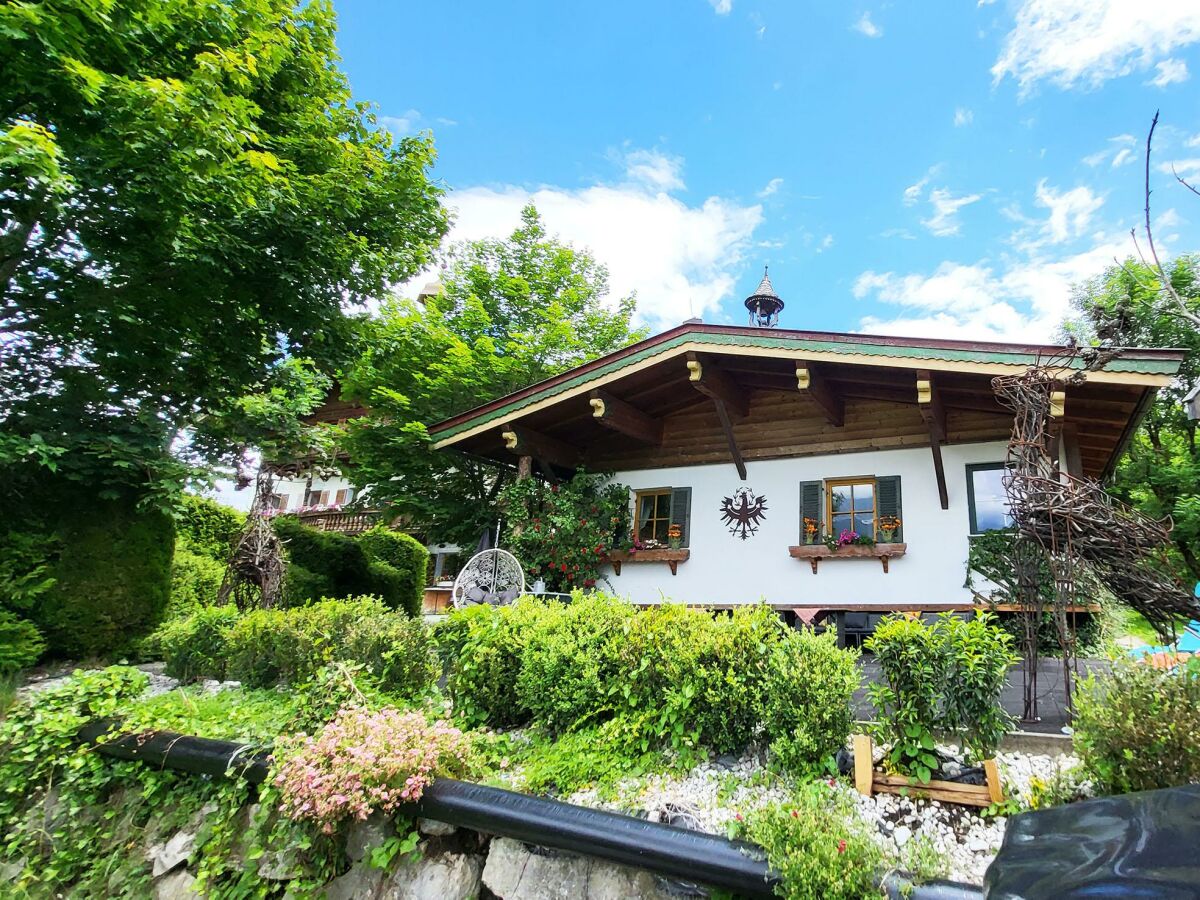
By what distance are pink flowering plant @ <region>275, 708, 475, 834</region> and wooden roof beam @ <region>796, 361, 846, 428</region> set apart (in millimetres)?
5729

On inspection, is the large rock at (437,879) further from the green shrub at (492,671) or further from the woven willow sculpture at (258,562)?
the woven willow sculpture at (258,562)

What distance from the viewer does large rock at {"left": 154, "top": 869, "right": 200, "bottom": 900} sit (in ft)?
11.3

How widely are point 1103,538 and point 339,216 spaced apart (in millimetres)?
8382

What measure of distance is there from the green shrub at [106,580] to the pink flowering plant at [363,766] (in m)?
5.14

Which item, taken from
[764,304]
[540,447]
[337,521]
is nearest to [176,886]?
[540,447]

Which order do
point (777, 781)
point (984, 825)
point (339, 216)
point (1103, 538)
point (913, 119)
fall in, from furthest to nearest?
1. point (913, 119)
2. point (339, 216)
3. point (1103, 538)
4. point (777, 781)
5. point (984, 825)

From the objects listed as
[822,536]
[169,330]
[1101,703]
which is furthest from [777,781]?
[169,330]

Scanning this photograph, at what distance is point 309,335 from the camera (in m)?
8.40

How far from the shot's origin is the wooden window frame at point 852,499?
8070 millimetres

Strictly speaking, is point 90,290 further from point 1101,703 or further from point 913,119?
point 913,119

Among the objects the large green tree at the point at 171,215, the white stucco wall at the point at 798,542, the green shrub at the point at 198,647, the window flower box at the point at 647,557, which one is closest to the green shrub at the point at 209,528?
the large green tree at the point at 171,215

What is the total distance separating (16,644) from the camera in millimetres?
5777

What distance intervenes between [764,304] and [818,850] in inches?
593

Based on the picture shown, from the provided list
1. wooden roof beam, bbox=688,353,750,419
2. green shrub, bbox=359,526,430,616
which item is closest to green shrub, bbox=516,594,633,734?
wooden roof beam, bbox=688,353,750,419
